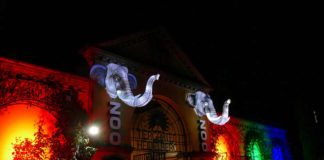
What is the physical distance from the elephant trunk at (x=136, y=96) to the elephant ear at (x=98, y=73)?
0.82m

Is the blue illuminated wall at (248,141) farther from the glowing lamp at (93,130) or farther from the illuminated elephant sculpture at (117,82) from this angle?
the glowing lamp at (93,130)

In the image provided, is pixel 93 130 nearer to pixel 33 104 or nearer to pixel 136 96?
pixel 33 104

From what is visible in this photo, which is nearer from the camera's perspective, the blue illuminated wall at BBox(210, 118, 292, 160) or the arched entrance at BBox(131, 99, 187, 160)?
the arched entrance at BBox(131, 99, 187, 160)

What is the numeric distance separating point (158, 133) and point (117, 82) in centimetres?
399

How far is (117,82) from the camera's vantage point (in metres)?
15.0

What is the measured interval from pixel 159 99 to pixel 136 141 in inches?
89.9

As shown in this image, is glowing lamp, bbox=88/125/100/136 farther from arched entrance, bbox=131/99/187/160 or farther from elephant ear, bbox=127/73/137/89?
arched entrance, bbox=131/99/187/160

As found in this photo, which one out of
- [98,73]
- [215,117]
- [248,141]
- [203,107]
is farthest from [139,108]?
[248,141]

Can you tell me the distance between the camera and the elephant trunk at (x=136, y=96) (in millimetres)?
15035

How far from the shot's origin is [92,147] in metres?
13.1

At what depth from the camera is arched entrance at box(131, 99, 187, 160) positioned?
16969 mm

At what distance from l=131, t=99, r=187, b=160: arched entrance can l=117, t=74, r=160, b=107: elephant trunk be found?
4.94 ft

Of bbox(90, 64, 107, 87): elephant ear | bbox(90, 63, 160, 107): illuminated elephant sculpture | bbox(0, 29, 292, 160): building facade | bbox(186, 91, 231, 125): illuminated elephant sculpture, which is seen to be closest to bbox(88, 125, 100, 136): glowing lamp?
bbox(0, 29, 292, 160): building facade

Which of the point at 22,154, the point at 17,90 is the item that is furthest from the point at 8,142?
the point at 17,90
